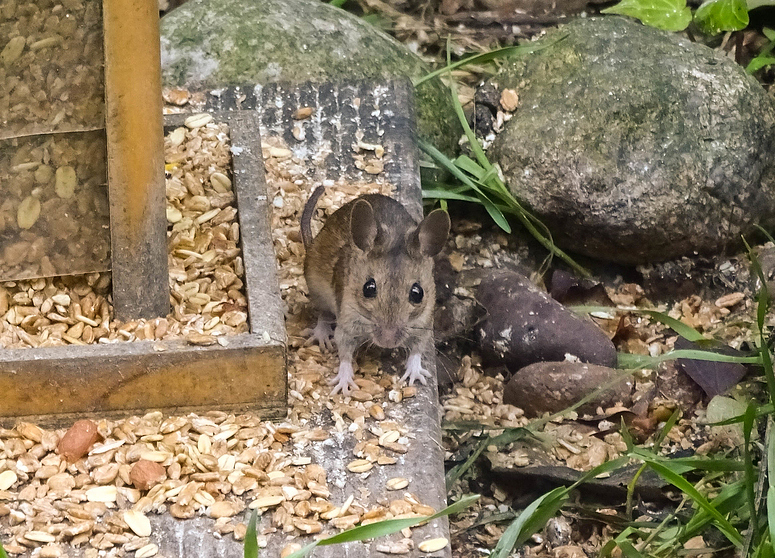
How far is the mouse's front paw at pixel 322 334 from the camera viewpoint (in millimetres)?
3765

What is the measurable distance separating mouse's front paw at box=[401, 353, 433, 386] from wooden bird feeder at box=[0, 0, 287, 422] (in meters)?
0.55

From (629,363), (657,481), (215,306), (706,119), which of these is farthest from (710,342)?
(215,306)

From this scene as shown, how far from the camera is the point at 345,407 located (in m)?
3.29

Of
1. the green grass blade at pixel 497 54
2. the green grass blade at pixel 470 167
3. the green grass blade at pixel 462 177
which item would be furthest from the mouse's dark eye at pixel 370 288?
the green grass blade at pixel 497 54

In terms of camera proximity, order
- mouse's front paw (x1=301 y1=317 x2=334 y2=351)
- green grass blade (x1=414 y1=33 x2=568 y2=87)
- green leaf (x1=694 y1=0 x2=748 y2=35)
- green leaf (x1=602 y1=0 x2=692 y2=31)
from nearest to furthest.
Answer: mouse's front paw (x1=301 y1=317 x2=334 y2=351), green grass blade (x1=414 y1=33 x2=568 y2=87), green leaf (x1=694 y1=0 x2=748 y2=35), green leaf (x1=602 y1=0 x2=692 y2=31)

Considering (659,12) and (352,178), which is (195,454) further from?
(659,12)

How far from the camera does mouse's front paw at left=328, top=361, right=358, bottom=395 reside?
3.39m

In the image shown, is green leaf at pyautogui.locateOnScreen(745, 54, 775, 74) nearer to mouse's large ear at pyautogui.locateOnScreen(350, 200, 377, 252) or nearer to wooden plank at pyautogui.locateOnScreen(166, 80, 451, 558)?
wooden plank at pyautogui.locateOnScreen(166, 80, 451, 558)

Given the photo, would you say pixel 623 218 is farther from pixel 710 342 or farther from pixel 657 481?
pixel 657 481

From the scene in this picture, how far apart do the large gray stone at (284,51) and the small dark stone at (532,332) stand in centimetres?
128

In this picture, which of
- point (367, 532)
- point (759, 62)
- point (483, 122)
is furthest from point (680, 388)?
point (759, 62)

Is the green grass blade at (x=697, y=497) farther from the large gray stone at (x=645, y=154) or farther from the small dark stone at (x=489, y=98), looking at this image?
the small dark stone at (x=489, y=98)

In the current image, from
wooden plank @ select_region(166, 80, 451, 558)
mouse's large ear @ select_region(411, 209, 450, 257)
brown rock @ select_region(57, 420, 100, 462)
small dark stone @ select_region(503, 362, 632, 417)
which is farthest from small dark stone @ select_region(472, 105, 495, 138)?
brown rock @ select_region(57, 420, 100, 462)

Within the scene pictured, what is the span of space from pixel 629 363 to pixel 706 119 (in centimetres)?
145
